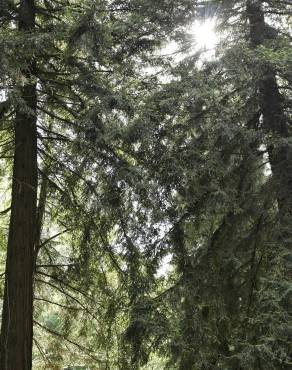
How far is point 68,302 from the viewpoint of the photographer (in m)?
7.69

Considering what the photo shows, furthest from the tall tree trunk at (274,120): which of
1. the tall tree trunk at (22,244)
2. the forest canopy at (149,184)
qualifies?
the tall tree trunk at (22,244)

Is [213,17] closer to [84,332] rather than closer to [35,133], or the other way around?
[35,133]

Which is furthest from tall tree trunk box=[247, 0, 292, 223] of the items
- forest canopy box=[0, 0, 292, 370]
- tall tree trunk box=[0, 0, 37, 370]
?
tall tree trunk box=[0, 0, 37, 370]

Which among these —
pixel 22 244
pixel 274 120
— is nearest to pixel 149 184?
pixel 22 244

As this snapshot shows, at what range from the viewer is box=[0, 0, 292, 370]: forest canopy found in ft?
19.0

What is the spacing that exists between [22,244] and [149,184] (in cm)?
198

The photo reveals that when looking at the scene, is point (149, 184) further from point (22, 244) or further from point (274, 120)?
point (274, 120)

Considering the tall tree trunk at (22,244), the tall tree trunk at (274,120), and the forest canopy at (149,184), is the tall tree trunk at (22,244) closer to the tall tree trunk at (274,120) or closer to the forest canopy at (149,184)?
the forest canopy at (149,184)

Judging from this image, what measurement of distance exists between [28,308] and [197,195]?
275cm

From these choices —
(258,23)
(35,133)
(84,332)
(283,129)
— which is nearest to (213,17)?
(258,23)

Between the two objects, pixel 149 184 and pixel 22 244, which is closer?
pixel 149 184

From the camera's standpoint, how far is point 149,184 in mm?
5742

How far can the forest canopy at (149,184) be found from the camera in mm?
5805

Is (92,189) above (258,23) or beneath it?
beneath
